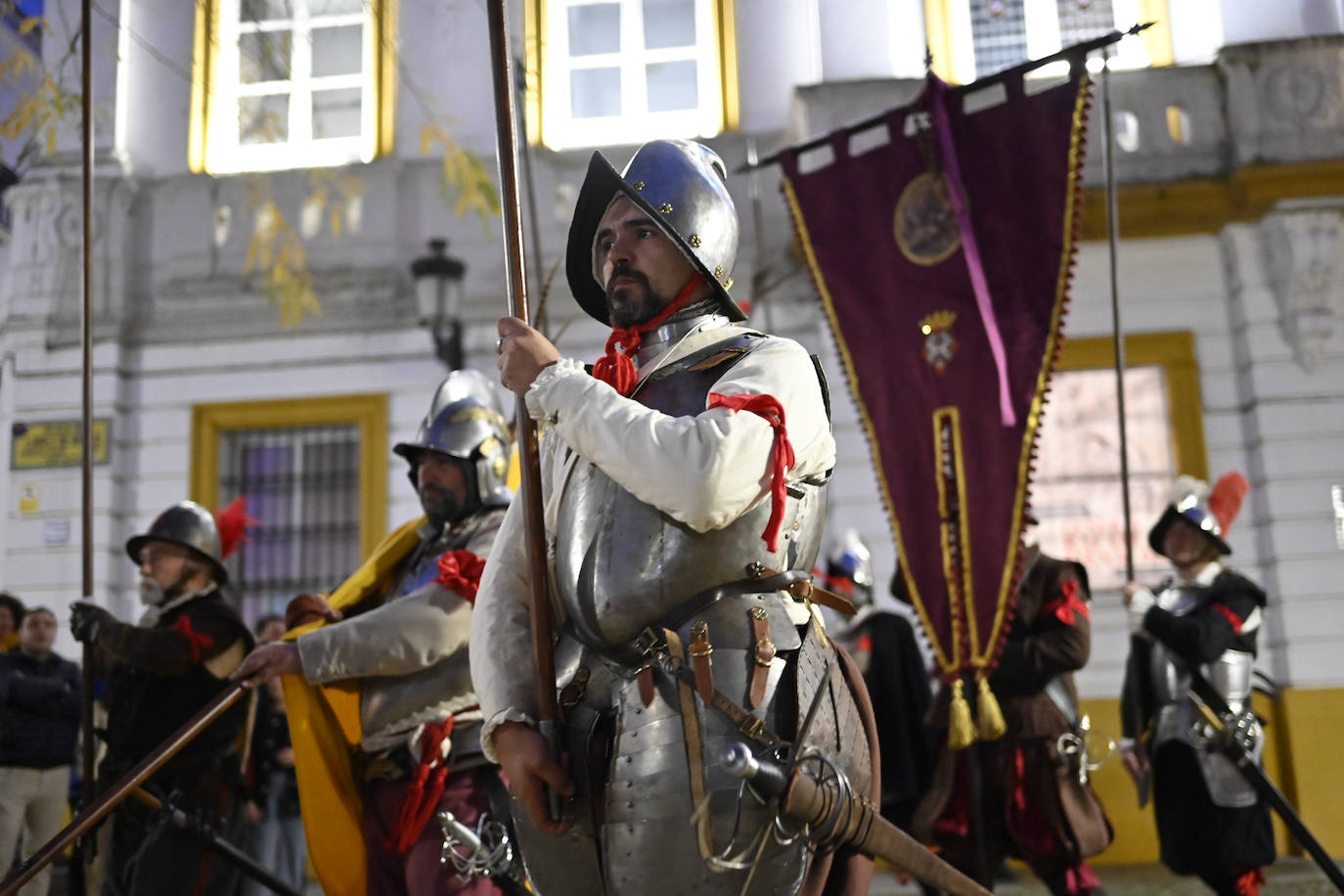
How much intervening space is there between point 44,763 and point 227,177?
4.81m

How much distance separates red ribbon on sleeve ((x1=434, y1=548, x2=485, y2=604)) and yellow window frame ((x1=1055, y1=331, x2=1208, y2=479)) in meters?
5.62

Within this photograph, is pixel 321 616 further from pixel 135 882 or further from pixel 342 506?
pixel 342 506

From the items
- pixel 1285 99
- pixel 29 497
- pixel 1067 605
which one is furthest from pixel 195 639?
pixel 1285 99

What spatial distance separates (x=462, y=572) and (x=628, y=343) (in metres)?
1.44

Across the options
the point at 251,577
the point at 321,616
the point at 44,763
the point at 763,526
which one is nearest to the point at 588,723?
the point at 763,526

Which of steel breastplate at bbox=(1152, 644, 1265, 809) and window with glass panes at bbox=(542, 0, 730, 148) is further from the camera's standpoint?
window with glass panes at bbox=(542, 0, 730, 148)

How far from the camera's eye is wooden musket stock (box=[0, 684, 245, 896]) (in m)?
3.36

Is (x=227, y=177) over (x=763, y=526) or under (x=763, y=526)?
over

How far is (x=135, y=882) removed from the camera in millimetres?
4152

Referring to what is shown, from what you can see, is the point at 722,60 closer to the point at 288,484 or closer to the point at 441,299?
the point at 441,299

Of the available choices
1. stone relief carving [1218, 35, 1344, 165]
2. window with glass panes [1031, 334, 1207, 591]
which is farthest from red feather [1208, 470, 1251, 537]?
stone relief carving [1218, 35, 1344, 165]

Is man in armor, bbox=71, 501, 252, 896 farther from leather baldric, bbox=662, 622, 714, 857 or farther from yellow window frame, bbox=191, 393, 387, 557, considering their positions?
yellow window frame, bbox=191, 393, 387, 557

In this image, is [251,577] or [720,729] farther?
[251,577]

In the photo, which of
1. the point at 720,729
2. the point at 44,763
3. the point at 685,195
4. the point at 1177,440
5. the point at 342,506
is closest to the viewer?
the point at 720,729
